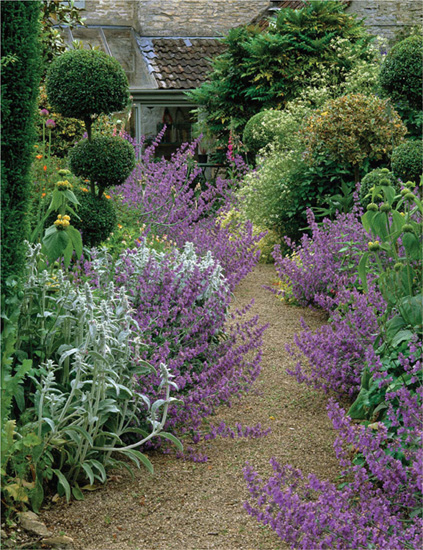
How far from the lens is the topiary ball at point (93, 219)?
5.38 meters

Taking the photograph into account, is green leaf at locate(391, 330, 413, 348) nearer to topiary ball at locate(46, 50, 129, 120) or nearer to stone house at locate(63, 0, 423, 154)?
topiary ball at locate(46, 50, 129, 120)

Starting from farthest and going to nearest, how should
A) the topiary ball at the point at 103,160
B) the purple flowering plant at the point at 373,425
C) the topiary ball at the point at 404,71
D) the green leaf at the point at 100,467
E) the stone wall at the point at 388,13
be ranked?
the stone wall at the point at 388,13 → the topiary ball at the point at 404,71 → the topiary ball at the point at 103,160 → the green leaf at the point at 100,467 → the purple flowering plant at the point at 373,425

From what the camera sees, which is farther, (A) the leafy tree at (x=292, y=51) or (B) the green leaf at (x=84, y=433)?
(A) the leafy tree at (x=292, y=51)

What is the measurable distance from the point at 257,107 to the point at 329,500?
468 inches

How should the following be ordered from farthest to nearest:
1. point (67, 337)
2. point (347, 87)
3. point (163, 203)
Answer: point (347, 87)
point (163, 203)
point (67, 337)

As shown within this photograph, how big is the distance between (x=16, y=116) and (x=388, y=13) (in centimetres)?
1337

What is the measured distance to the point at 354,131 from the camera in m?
8.36

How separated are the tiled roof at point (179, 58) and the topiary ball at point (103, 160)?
10.6 m

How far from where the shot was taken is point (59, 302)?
341cm

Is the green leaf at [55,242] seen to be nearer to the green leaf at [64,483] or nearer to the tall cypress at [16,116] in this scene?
the tall cypress at [16,116]

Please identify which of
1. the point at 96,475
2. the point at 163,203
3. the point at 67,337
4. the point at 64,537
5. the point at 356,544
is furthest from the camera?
the point at 163,203

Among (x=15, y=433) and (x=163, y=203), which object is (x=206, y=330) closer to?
(x=15, y=433)

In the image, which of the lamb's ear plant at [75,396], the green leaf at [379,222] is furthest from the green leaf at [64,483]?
the green leaf at [379,222]

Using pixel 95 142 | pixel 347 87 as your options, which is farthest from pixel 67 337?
pixel 347 87
